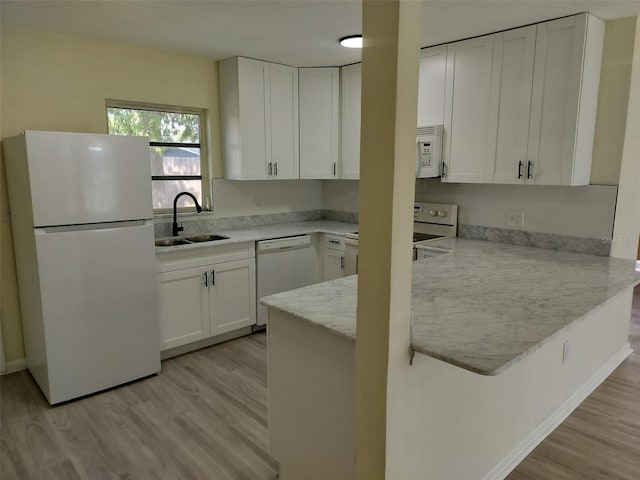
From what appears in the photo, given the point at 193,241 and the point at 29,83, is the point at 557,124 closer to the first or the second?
the point at 193,241

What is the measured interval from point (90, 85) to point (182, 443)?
2.60m

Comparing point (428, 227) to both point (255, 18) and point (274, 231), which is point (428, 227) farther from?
point (255, 18)

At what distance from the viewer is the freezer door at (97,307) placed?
8.84 ft

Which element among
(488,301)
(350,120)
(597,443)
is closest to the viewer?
(488,301)

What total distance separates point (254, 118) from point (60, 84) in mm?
1484

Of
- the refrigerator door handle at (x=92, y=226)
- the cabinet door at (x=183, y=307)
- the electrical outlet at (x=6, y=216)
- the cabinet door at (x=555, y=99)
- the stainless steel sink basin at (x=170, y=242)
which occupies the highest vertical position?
the cabinet door at (x=555, y=99)

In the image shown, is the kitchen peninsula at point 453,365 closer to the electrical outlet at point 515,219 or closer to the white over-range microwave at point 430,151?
the electrical outlet at point 515,219

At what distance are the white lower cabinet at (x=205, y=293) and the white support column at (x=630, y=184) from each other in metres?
2.70

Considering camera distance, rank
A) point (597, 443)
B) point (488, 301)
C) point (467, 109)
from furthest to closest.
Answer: point (467, 109), point (597, 443), point (488, 301)

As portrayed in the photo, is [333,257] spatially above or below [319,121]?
below

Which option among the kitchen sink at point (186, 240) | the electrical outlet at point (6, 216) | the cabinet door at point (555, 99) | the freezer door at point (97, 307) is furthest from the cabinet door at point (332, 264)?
the electrical outlet at point (6, 216)

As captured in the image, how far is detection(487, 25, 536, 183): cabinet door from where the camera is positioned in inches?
116

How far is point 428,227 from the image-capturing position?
387 cm

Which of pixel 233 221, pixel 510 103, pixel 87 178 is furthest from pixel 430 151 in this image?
pixel 87 178
